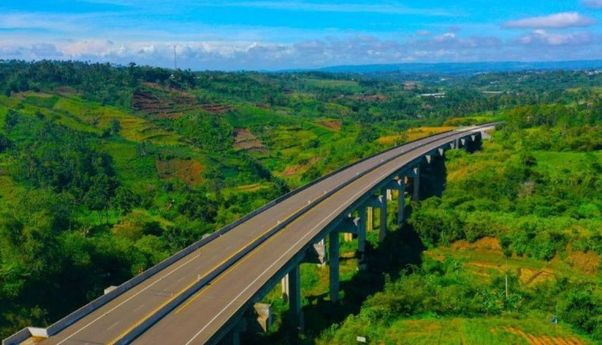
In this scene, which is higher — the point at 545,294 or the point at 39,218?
the point at 39,218

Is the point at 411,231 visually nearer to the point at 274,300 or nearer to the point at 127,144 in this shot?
the point at 274,300

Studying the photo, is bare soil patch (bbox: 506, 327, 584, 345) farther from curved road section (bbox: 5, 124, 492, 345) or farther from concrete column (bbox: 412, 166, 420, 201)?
concrete column (bbox: 412, 166, 420, 201)

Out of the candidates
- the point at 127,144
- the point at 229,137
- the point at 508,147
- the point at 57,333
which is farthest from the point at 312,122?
the point at 57,333

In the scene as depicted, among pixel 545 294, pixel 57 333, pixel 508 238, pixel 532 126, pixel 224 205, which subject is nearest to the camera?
pixel 57 333

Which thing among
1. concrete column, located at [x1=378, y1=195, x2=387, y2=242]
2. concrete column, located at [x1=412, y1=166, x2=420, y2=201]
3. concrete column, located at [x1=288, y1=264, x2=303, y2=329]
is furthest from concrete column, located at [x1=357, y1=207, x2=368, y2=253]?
concrete column, located at [x1=412, y1=166, x2=420, y2=201]

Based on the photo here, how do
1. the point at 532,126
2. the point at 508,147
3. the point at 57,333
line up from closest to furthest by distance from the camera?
Answer: the point at 57,333
the point at 508,147
the point at 532,126

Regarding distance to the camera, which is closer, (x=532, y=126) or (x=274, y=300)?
(x=274, y=300)

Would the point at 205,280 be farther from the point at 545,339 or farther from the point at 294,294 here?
the point at 545,339
